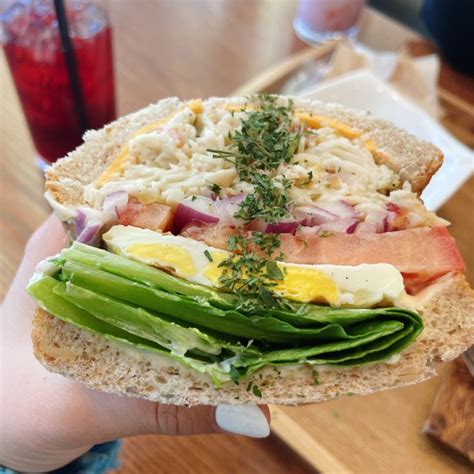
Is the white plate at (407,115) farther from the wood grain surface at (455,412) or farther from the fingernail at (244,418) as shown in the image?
the fingernail at (244,418)

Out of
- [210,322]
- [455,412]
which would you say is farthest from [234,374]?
[455,412]

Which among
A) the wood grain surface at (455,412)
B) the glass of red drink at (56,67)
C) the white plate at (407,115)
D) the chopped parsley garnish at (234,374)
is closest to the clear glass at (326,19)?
the white plate at (407,115)

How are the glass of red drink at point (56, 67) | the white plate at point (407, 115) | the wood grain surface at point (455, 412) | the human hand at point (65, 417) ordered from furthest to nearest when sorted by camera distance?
the white plate at point (407, 115) → the glass of red drink at point (56, 67) → the wood grain surface at point (455, 412) → the human hand at point (65, 417)

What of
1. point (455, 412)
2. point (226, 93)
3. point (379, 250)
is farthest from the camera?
point (226, 93)

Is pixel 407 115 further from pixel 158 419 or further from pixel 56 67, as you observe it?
pixel 158 419

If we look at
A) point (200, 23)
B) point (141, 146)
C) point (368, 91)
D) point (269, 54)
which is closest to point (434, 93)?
point (368, 91)

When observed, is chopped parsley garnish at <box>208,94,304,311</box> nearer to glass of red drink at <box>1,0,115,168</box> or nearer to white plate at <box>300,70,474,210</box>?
glass of red drink at <box>1,0,115,168</box>
